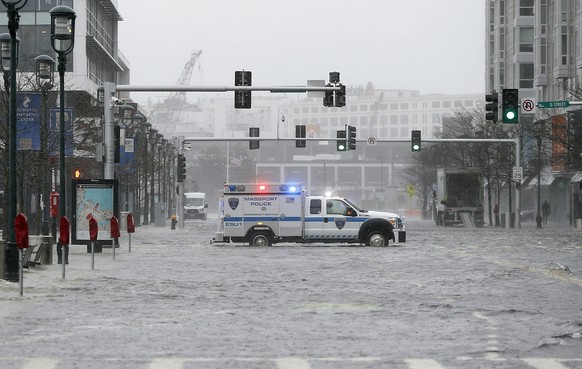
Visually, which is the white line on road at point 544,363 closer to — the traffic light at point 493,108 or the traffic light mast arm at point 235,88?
the traffic light mast arm at point 235,88

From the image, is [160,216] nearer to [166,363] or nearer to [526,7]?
[526,7]

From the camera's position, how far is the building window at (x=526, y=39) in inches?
3866

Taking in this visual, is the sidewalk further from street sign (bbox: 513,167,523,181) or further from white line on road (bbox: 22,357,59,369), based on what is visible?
street sign (bbox: 513,167,523,181)

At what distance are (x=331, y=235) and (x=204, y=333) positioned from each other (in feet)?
96.0

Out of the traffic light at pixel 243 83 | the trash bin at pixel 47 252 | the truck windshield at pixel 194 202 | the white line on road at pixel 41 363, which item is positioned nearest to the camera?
the white line on road at pixel 41 363

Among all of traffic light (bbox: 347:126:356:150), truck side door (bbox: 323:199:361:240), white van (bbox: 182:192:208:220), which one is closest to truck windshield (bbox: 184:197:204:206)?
white van (bbox: 182:192:208:220)

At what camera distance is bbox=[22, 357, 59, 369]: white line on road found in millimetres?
11711

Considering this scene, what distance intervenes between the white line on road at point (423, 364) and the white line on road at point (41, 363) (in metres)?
3.23

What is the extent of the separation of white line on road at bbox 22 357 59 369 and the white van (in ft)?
328

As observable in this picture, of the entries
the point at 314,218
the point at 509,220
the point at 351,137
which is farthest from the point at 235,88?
the point at 509,220

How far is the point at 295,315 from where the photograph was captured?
1716cm

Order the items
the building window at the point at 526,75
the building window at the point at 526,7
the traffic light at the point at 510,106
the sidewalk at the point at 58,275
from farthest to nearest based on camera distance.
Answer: the building window at the point at 526,7 → the building window at the point at 526,75 → the traffic light at the point at 510,106 → the sidewalk at the point at 58,275

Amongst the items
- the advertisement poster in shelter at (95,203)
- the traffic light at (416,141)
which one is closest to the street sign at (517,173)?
the traffic light at (416,141)

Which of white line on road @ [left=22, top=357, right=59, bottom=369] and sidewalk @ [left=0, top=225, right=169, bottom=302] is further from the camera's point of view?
sidewalk @ [left=0, top=225, right=169, bottom=302]
